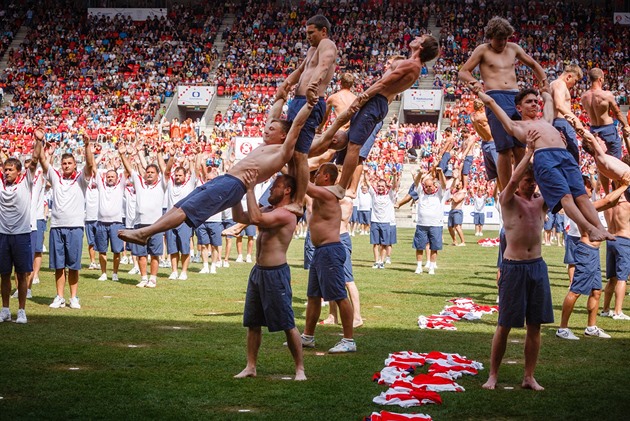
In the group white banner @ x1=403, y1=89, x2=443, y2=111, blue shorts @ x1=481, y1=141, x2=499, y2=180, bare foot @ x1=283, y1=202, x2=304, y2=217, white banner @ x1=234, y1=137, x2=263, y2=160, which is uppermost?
white banner @ x1=403, y1=89, x2=443, y2=111

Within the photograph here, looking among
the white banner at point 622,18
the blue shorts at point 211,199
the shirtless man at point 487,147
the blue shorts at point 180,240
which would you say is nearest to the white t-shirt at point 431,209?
the blue shorts at point 180,240

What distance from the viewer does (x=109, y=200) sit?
17.4m

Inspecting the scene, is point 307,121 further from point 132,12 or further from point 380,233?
point 132,12

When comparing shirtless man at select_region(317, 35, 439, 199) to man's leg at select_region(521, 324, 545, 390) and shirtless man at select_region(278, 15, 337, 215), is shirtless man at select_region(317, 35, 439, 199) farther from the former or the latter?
man's leg at select_region(521, 324, 545, 390)

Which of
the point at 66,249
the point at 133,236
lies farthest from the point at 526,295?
the point at 66,249

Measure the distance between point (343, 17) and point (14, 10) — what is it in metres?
24.5

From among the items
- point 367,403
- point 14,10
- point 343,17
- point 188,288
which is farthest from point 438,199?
point 14,10

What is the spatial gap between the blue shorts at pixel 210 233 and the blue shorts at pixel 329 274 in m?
9.50

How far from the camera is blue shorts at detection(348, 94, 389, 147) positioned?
32.0ft

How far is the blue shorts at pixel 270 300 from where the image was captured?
7977 mm

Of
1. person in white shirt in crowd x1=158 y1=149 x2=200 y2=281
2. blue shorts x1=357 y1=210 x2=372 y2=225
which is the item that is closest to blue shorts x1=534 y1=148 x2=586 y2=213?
person in white shirt in crowd x1=158 y1=149 x2=200 y2=281

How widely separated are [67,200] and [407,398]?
739 centimetres

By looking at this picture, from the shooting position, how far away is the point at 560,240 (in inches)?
1298

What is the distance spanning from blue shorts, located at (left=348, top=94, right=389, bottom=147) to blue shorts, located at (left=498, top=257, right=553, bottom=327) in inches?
104
